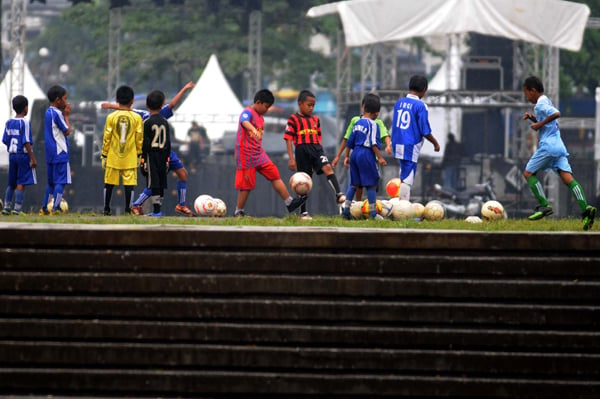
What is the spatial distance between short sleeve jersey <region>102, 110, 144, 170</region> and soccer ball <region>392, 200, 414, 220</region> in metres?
3.25

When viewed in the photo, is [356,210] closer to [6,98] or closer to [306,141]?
[306,141]

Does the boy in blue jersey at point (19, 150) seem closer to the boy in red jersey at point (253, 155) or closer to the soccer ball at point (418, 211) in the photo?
the boy in red jersey at point (253, 155)

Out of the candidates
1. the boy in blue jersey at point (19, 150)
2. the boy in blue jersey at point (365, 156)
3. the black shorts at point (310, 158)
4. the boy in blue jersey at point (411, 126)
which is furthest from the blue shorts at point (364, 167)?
the boy in blue jersey at point (19, 150)

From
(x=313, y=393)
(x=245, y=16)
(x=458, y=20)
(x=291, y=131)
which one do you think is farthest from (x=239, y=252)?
(x=245, y=16)

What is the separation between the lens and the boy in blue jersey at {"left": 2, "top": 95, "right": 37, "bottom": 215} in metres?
17.1

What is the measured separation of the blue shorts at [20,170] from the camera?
1739 cm

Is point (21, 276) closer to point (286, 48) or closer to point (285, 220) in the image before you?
point (285, 220)

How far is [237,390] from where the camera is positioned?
10438 millimetres

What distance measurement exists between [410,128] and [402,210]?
1.03 metres

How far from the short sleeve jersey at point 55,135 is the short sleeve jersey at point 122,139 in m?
0.70

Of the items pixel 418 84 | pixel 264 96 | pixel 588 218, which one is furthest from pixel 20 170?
pixel 588 218

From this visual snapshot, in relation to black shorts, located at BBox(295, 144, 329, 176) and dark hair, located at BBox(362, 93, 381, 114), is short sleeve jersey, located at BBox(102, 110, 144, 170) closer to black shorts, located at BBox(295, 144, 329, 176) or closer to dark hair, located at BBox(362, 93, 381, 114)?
black shorts, located at BBox(295, 144, 329, 176)

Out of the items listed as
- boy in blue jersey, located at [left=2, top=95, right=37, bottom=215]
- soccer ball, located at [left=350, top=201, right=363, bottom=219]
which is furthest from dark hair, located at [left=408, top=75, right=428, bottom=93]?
boy in blue jersey, located at [left=2, top=95, right=37, bottom=215]

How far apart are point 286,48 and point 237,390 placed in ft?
142
